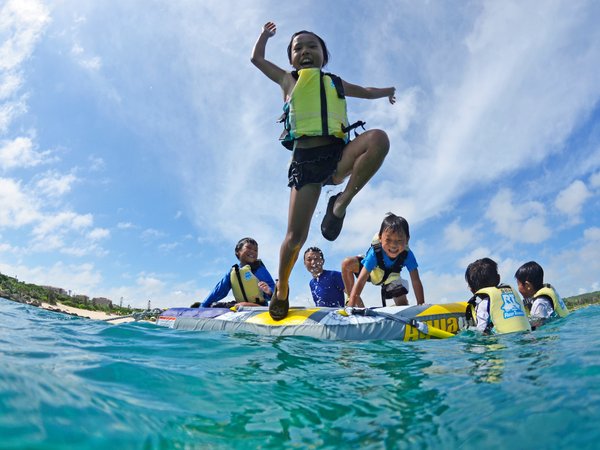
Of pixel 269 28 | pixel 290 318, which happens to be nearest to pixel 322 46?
pixel 269 28

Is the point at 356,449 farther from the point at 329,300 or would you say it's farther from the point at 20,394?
the point at 329,300

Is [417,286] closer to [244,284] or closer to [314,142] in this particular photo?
[244,284]

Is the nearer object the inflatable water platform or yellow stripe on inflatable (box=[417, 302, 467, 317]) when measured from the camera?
the inflatable water platform

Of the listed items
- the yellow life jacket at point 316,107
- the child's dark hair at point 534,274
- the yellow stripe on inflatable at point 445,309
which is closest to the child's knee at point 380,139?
the yellow life jacket at point 316,107

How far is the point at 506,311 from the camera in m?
4.20

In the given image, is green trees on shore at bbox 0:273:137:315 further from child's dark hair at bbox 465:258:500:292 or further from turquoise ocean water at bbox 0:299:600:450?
turquoise ocean water at bbox 0:299:600:450

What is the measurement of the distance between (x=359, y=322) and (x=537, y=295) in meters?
3.49

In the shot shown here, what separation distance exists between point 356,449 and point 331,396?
2.22ft

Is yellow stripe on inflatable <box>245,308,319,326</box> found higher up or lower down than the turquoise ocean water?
higher up

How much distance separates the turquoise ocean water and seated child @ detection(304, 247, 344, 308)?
16.0 feet

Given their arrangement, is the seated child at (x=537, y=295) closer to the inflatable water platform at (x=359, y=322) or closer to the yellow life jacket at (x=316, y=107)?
the inflatable water platform at (x=359, y=322)

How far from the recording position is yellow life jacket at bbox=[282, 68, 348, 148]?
3.80 metres

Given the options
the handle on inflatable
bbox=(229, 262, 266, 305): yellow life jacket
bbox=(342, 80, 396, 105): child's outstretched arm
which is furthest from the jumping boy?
bbox=(229, 262, 266, 305): yellow life jacket

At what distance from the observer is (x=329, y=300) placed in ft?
27.2
